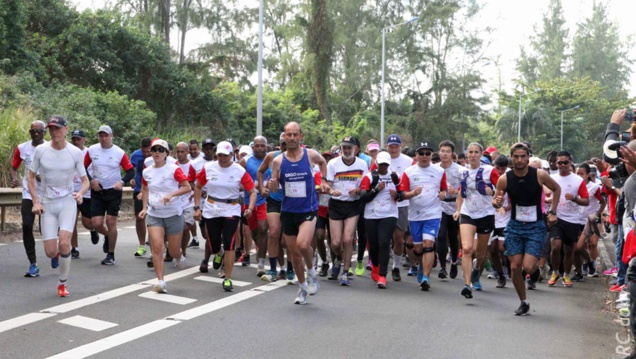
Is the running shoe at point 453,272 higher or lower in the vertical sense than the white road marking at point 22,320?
lower

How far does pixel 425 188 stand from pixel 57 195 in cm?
491

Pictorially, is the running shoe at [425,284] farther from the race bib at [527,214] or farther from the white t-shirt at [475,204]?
the race bib at [527,214]

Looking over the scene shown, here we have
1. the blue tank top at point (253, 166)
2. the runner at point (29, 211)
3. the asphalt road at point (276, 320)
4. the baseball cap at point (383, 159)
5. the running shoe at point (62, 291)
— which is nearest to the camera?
the asphalt road at point (276, 320)

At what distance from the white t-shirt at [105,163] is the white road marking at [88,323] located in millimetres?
4571

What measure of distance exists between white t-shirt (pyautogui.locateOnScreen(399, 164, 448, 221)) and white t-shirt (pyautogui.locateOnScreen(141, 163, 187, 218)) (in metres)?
3.14

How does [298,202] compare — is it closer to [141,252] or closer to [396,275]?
[396,275]

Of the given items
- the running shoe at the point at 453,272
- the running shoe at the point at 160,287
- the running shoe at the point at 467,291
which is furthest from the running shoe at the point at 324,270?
the running shoe at the point at 160,287

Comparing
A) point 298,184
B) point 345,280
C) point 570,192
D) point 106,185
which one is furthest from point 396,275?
point 106,185

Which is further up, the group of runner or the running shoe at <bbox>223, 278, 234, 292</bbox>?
the group of runner

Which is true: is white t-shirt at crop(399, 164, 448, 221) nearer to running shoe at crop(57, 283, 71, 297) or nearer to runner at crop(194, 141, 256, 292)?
runner at crop(194, 141, 256, 292)

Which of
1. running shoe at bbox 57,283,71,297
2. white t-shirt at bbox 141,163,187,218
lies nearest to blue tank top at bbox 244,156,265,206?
white t-shirt at bbox 141,163,187,218

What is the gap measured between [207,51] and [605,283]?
1334 inches

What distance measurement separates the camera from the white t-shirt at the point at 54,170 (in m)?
9.79

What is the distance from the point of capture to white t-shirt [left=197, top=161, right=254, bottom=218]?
10.7 m
